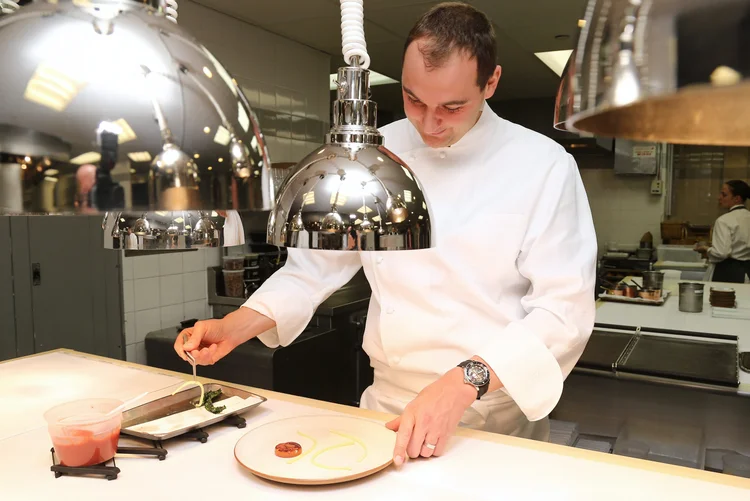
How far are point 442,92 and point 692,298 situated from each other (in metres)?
2.60

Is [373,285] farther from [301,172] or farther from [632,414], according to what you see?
[632,414]

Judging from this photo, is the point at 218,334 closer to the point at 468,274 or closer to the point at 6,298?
the point at 468,274

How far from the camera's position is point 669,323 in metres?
3.06

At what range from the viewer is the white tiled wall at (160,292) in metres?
3.61

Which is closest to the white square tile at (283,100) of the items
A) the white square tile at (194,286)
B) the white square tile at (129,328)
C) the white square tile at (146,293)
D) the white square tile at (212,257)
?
the white square tile at (212,257)

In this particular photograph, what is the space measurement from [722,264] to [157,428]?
661 cm

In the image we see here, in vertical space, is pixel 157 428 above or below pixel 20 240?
below

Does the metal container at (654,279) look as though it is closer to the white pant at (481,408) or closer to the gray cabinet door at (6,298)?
the white pant at (481,408)

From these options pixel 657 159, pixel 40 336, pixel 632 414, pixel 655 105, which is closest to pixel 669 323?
pixel 632 414

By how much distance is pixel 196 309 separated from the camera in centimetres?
401

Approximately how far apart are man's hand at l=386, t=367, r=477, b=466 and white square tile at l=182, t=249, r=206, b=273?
2.86 m

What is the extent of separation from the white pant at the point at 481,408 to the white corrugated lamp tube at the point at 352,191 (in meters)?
0.81

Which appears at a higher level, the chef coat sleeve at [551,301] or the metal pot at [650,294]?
the chef coat sleeve at [551,301]

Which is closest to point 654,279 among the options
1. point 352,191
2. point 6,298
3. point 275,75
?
point 275,75
